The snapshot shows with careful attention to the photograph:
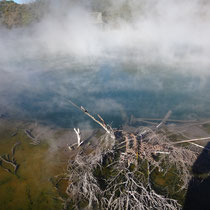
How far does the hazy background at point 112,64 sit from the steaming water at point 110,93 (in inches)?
1.1

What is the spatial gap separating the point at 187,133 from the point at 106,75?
4.37 m

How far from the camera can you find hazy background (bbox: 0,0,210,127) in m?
5.35

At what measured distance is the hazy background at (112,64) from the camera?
5.35 meters

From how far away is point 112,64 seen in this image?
29.8 feet

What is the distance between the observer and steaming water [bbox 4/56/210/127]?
5.00m

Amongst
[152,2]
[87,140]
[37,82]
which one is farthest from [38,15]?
[87,140]

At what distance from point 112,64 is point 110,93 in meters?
3.43

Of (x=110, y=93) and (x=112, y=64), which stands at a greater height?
(x=112, y=64)

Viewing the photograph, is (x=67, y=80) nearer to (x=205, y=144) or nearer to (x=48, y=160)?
(x=48, y=160)

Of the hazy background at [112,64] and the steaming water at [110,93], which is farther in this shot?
the hazy background at [112,64]

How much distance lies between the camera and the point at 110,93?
20.0ft

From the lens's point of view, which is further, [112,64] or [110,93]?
[112,64]

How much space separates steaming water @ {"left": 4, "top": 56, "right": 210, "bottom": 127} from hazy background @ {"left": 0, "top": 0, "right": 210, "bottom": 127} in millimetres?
27

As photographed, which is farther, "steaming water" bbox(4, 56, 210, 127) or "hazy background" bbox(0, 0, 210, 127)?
"hazy background" bbox(0, 0, 210, 127)
